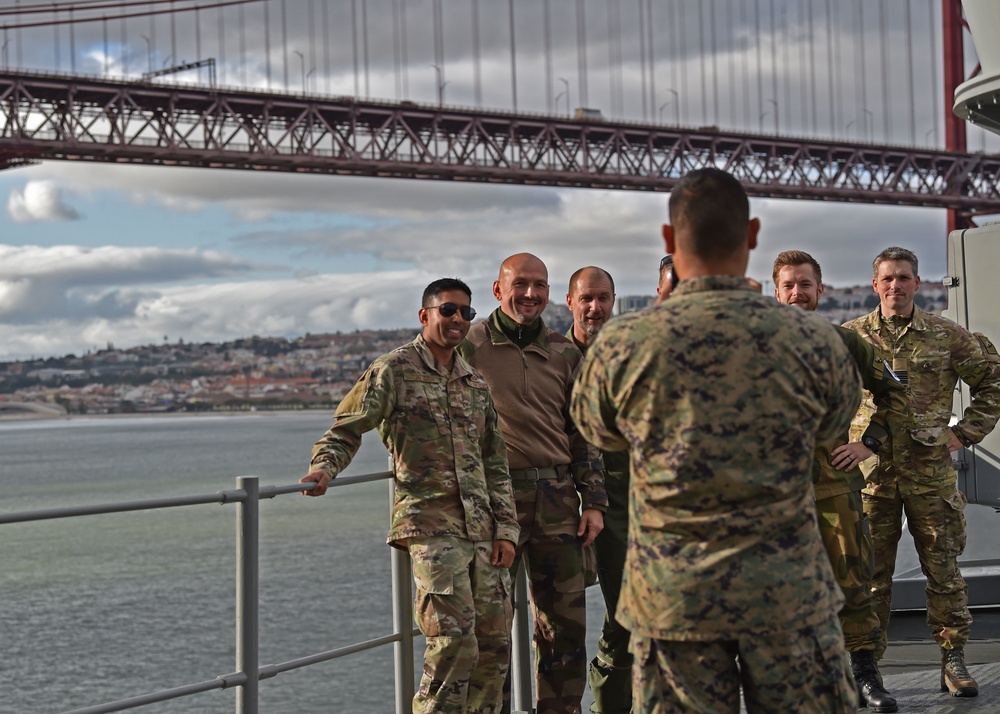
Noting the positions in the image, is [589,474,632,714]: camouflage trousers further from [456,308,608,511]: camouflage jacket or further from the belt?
the belt

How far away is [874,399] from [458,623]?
55.9 inches

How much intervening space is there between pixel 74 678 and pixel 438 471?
29742 millimetres

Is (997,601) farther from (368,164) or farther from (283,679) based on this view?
(368,164)

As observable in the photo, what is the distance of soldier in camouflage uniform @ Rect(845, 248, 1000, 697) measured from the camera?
3418mm

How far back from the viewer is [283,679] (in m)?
28.7

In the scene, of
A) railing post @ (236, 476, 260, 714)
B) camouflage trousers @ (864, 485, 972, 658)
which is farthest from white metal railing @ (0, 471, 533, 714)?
camouflage trousers @ (864, 485, 972, 658)

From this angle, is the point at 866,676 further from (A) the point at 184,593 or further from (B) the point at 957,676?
(A) the point at 184,593

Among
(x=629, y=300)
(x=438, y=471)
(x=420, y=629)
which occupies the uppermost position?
(x=629, y=300)

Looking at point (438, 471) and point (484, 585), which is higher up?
point (438, 471)

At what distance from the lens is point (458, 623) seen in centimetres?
268

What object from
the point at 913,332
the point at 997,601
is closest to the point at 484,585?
the point at 913,332

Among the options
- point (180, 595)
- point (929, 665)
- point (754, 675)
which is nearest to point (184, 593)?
point (180, 595)

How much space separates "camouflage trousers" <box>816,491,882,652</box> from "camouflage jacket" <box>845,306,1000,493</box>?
31 cm

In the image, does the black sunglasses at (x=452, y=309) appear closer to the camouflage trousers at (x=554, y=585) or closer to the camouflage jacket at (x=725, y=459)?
the camouflage trousers at (x=554, y=585)
